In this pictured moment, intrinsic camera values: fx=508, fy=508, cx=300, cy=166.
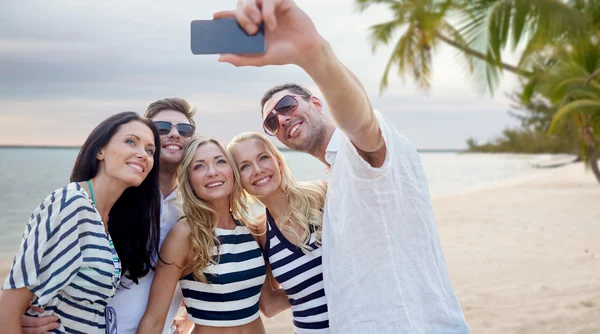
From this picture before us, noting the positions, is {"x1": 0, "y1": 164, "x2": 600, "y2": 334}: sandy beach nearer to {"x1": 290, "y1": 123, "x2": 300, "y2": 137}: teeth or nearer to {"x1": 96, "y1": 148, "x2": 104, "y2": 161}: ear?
{"x1": 290, "y1": 123, "x2": 300, "y2": 137}: teeth

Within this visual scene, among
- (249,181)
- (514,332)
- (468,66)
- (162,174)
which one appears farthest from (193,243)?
(468,66)

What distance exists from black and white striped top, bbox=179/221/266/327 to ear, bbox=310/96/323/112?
1.01 metres

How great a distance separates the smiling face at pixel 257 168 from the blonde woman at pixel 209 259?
0.22 ft

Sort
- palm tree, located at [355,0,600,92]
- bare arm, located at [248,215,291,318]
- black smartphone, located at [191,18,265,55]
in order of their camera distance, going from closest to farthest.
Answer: black smartphone, located at [191,18,265,55] → bare arm, located at [248,215,291,318] → palm tree, located at [355,0,600,92]

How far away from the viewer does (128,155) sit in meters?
2.77

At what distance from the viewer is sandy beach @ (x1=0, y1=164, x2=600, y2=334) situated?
5.84 meters

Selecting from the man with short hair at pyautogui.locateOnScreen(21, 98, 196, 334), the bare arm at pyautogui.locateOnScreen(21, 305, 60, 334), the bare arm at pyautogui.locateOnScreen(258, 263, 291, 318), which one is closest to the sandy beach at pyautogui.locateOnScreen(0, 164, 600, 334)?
the bare arm at pyautogui.locateOnScreen(258, 263, 291, 318)

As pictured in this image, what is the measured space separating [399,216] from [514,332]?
4.17 meters

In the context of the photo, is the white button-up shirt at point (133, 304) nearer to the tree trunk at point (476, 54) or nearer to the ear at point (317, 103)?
the ear at point (317, 103)

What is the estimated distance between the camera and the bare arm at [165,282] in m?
2.93

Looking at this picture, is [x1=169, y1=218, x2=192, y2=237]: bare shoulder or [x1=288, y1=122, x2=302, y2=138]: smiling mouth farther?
[x1=288, y1=122, x2=302, y2=138]: smiling mouth

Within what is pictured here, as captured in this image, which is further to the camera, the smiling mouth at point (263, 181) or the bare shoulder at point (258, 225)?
the bare shoulder at point (258, 225)

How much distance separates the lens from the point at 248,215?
3607 millimetres

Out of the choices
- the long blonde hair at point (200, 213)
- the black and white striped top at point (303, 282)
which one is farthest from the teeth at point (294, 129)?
the black and white striped top at point (303, 282)
